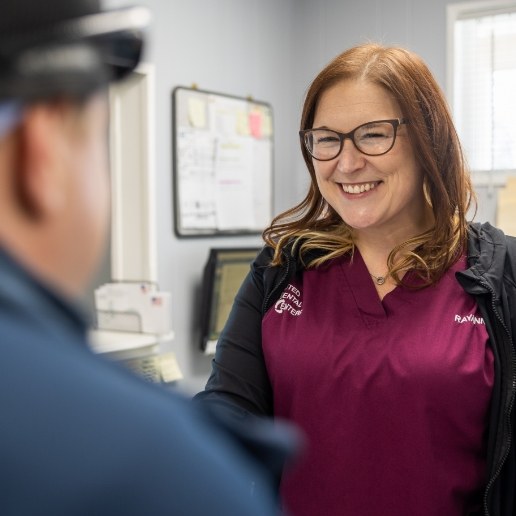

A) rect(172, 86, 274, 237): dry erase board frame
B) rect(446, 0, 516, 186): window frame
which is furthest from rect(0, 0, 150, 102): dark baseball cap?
rect(446, 0, 516, 186): window frame

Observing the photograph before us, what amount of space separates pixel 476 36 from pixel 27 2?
326 centimetres

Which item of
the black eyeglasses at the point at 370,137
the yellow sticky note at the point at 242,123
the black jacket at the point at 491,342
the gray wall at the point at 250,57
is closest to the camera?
the black jacket at the point at 491,342

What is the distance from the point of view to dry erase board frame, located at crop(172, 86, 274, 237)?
2961mm

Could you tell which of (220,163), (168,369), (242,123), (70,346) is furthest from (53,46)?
(242,123)

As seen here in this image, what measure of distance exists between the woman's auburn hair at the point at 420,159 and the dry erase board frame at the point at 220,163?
160cm

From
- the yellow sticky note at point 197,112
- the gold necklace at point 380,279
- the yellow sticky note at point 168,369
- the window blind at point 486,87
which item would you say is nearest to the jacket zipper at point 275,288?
the gold necklace at point 380,279

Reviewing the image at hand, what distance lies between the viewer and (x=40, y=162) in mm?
378

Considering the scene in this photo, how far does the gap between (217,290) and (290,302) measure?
1713 millimetres

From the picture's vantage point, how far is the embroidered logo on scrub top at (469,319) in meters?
1.24

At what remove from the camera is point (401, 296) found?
4.32ft

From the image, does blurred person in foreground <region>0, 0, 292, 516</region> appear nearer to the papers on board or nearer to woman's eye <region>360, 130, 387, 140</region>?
woman's eye <region>360, 130, 387, 140</region>

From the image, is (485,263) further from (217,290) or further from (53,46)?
(217,290)

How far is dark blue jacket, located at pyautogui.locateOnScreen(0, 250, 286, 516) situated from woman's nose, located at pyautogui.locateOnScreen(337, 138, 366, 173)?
99cm

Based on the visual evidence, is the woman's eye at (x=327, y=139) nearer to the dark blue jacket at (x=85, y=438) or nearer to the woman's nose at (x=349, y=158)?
the woman's nose at (x=349, y=158)
